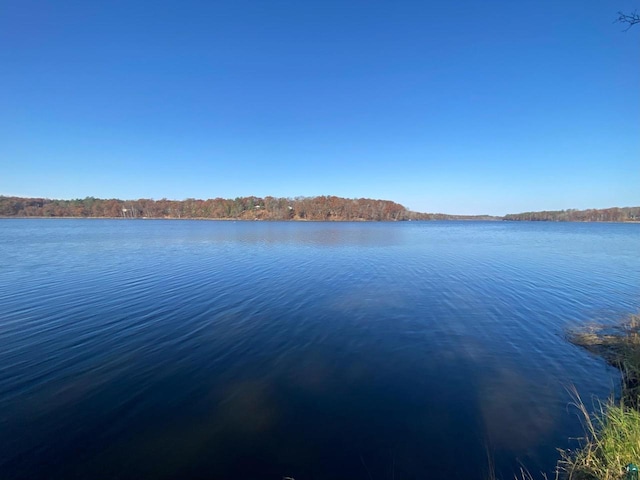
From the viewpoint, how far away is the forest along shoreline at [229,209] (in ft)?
484

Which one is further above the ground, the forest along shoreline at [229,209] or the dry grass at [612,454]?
the forest along shoreline at [229,209]

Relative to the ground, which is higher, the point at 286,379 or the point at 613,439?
the point at 613,439

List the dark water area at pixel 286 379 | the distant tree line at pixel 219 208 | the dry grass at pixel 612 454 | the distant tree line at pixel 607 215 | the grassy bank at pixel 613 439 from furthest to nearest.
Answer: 1. the distant tree line at pixel 607 215
2. the distant tree line at pixel 219 208
3. the dark water area at pixel 286 379
4. the grassy bank at pixel 613 439
5. the dry grass at pixel 612 454

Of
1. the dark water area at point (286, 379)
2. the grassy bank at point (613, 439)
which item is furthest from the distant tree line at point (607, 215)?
the grassy bank at point (613, 439)

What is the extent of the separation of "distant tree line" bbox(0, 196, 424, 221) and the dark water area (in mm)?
135539

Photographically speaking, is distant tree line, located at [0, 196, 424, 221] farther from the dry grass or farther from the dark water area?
the dry grass

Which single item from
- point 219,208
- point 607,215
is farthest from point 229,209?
point 607,215

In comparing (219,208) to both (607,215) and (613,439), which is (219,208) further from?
(607,215)

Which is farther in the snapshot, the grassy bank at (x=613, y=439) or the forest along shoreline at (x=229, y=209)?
the forest along shoreline at (x=229, y=209)

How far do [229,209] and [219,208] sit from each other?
25.2 feet

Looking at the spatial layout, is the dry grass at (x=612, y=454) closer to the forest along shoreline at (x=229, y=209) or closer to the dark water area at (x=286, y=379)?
the dark water area at (x=286, y=379)

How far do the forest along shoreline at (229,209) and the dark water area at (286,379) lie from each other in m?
136

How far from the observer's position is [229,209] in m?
154

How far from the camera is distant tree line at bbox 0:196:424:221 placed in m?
147
